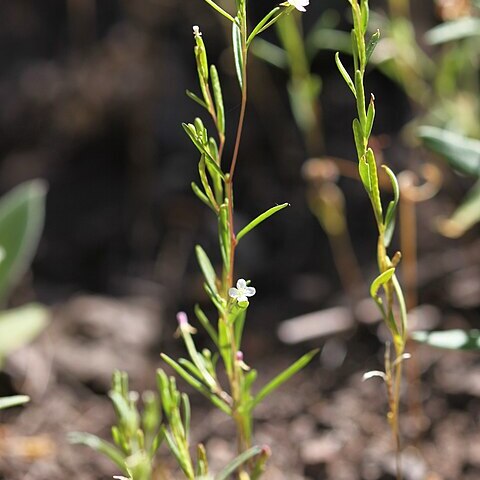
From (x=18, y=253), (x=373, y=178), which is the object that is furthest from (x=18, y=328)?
(x=373, y=178)

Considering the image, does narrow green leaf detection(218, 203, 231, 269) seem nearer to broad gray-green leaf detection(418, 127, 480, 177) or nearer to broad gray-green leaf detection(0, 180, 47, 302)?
broad gray-green leaf detection(418, 127, 480, 177)

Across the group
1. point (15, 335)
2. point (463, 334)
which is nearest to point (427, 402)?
point (463, 334)

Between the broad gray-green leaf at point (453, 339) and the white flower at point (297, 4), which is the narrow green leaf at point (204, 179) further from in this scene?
the broad gray-green leaf at point (453, 339)

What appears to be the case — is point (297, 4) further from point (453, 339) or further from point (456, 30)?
point (456, 30)

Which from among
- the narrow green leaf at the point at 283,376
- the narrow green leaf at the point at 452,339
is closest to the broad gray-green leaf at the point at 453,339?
the narrow green leaf at the point at 452,339

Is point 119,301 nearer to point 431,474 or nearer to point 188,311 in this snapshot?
point 188,311

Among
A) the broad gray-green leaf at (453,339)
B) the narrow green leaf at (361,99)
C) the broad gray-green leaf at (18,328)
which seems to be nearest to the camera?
the narrow green leaf at (361,99)

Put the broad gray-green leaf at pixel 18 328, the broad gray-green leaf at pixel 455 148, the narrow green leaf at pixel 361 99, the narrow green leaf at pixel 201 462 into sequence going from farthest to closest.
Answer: the broad gray-green leaf at pixel 18 328, the broad gray-green leaf at pixel 455 148, the narrow green leaf at pixel 201 462, the narrow green leaf at pixel 361 99
